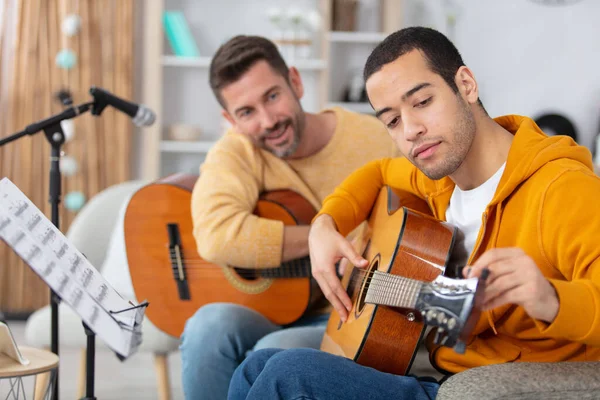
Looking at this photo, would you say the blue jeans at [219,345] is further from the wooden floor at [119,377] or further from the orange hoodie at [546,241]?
the wooden floor at [119,377]

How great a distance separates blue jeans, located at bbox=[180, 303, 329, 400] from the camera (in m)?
1.67

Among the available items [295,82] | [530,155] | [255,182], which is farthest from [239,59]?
[530,155]

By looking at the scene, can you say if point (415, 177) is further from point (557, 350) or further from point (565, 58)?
point (565, 58)

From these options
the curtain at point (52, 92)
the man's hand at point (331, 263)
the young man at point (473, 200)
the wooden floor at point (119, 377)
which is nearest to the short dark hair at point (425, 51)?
the young man at point (473, 200)

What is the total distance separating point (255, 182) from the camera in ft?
6.57

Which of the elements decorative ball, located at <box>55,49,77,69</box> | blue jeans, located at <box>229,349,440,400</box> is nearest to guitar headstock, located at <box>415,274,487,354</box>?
blue jeans, located at <box>229,349,440,400</box>

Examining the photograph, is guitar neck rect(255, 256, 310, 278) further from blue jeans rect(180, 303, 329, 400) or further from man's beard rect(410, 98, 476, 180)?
man's beard rect(410, 98, 476, 180)

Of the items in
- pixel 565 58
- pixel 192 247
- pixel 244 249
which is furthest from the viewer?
pixel 565 58

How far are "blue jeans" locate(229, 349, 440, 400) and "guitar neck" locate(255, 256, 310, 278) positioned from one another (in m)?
0.75

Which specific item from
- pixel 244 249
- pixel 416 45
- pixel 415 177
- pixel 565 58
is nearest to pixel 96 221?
pixel 244 249

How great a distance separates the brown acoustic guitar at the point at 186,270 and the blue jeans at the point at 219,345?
9.5 inches

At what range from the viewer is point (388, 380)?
1.20m

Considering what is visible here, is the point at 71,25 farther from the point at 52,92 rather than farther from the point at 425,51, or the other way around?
the point at 425,51

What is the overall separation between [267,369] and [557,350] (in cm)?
48
